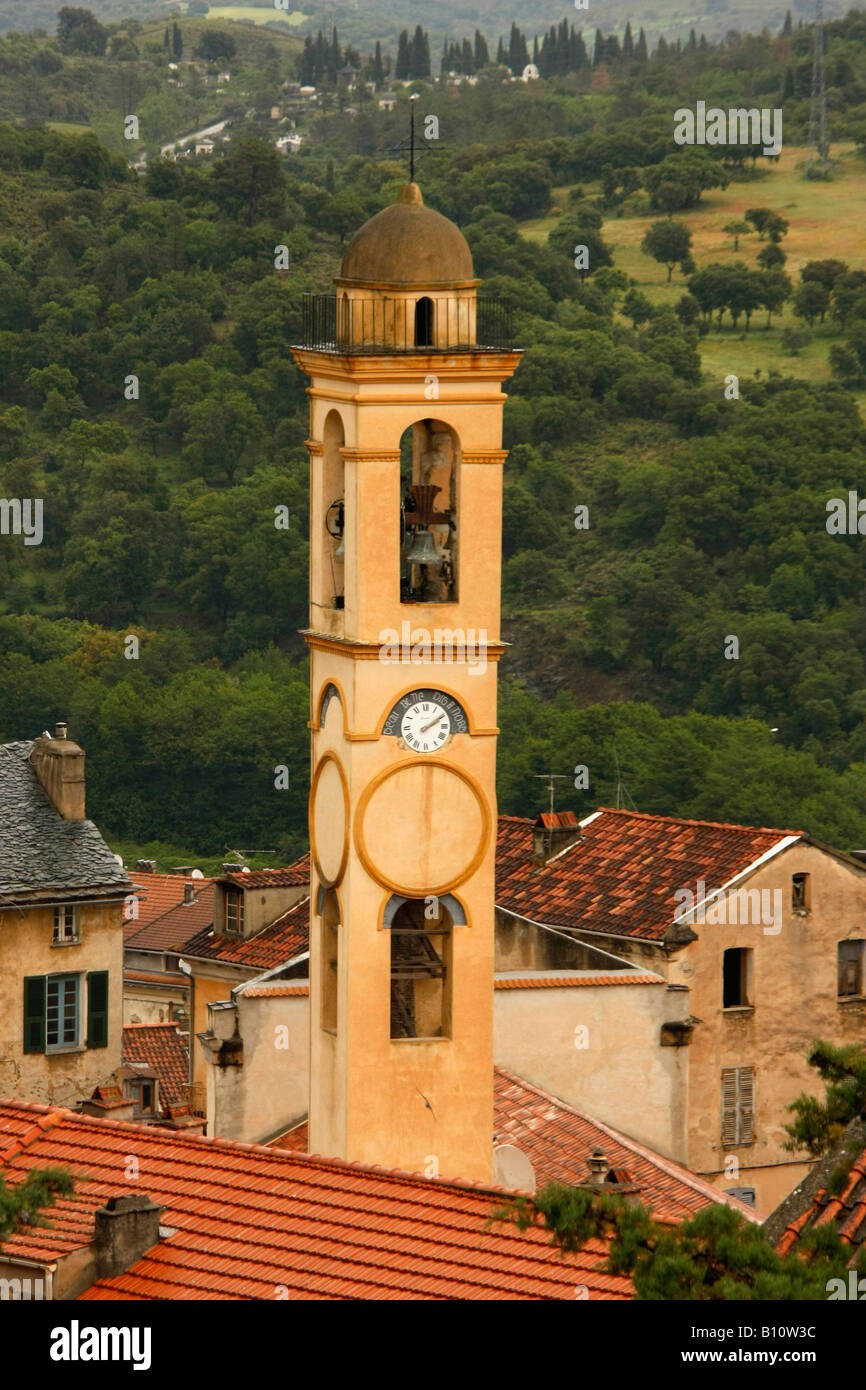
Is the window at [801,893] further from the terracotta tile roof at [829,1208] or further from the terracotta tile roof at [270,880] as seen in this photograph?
the terracotta tile roof at [829,1208]

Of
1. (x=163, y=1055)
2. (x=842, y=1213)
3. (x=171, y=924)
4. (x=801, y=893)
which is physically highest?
(x=801, y=893)

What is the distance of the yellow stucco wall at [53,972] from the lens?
50219 millimetres

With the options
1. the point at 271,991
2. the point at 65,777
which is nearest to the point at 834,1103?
the point at 271,991

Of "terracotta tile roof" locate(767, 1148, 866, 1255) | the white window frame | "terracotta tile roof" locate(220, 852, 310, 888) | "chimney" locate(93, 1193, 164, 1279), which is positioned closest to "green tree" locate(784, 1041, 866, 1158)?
"terracotta tile roof" locate(767, 1148, 866, 1255)

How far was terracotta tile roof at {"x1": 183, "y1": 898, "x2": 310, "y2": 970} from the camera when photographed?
164 ft

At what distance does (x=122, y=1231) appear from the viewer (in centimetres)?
2527

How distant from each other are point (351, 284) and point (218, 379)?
435 feet

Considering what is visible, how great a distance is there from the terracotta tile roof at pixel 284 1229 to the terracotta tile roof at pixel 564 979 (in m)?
14.6

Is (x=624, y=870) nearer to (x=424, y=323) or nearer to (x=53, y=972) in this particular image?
(x=53, y=972)

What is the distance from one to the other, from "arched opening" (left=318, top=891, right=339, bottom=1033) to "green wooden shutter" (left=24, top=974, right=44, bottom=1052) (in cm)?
1484

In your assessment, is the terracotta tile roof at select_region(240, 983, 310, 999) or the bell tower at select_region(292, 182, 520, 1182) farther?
the terracotta tile roof at select_region(240, 983, 310, 999)

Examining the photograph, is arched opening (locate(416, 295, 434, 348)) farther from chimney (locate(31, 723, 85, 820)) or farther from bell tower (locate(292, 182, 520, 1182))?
chimney (locate(31, 723, 85, 820))

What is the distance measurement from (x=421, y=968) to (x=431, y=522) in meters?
4.85
